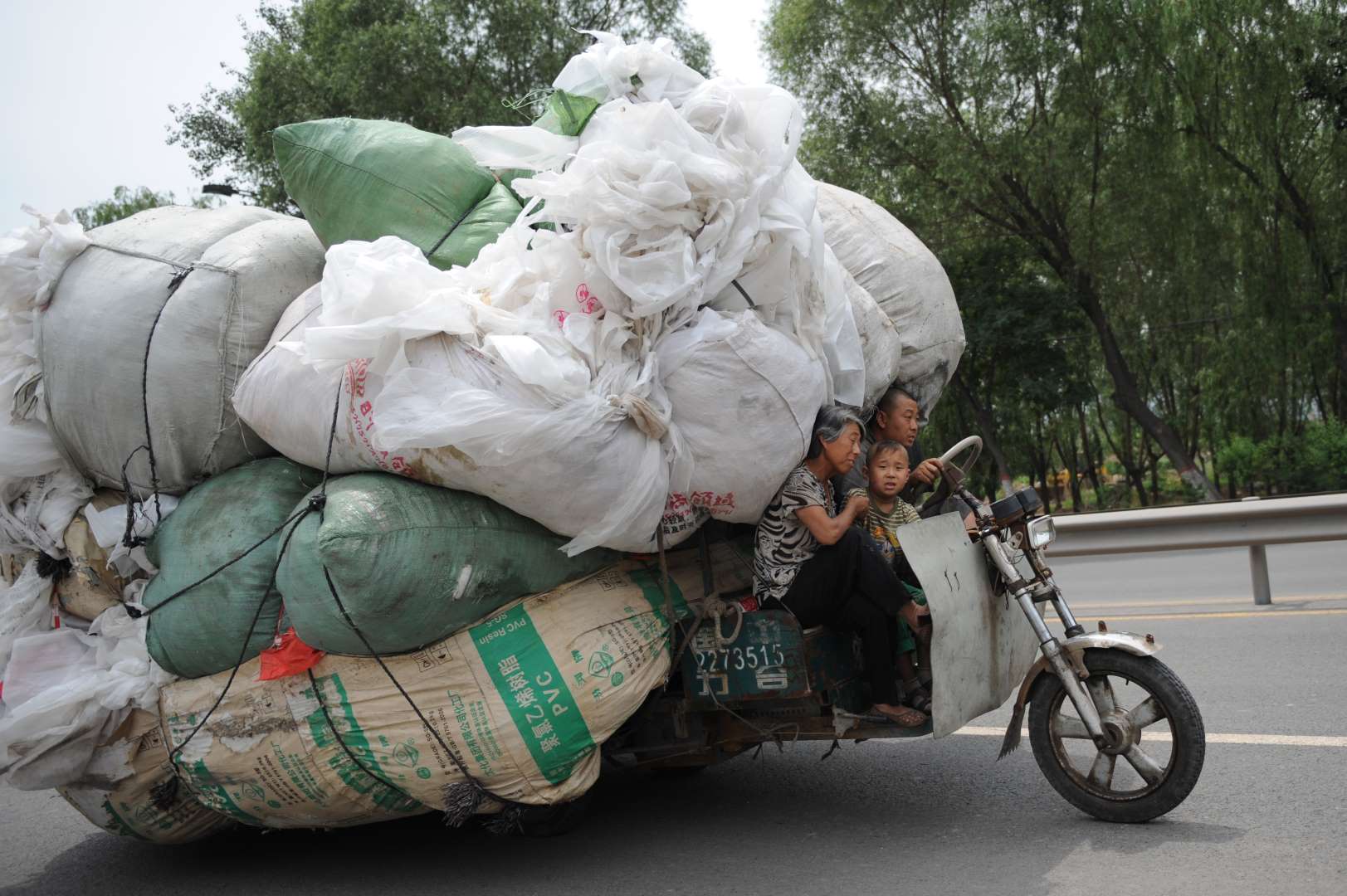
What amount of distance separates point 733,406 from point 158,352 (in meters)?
1.83

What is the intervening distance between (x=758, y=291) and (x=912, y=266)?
1.04 meters

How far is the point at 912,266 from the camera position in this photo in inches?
180

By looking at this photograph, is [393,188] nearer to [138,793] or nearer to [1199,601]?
[138,793]

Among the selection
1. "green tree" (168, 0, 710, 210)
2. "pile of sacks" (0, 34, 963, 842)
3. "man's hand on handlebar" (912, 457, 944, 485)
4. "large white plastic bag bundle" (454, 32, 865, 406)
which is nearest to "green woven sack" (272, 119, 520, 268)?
"pile of sacks" (0, 34, 963, 842)

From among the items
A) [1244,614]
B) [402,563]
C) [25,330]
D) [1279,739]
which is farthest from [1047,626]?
[1244,614]

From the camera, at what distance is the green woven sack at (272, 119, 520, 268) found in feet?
13.5

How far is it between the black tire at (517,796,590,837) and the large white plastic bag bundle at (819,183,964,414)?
6.37ft

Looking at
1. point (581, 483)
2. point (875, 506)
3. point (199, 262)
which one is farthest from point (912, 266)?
point (199, 262)

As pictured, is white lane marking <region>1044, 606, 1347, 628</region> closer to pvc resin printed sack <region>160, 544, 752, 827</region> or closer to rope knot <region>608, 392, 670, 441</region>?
pvc resin printed sack <region>160, 544, 752, 827</region>

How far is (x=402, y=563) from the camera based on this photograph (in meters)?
3.31

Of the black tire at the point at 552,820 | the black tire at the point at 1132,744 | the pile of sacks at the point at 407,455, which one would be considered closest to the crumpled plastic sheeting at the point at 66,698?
the pile of sacks at the point at 407,455

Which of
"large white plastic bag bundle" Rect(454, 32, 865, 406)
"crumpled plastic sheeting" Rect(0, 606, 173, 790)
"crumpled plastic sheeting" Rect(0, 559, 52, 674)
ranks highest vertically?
"large white plastic bag bundle" Rect(454, 32, 865, 406)

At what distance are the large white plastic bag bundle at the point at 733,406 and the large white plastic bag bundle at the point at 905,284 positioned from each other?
92 cm

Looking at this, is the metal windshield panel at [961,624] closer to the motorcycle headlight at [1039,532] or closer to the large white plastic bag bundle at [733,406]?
the motorcycle headlight at [1039,532]
